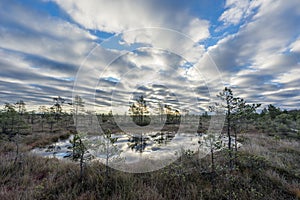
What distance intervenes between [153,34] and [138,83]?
14.5 ft

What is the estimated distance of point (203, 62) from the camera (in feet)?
20.1

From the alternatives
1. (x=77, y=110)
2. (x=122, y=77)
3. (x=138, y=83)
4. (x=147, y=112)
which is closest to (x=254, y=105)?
(x=122, y=77)

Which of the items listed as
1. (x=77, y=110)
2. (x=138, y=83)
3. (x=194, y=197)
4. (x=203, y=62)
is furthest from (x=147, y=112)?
(x=194, y=197)

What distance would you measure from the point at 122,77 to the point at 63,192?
269 inches

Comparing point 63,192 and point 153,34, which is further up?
point 153,34

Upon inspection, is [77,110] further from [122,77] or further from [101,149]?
[101,149]

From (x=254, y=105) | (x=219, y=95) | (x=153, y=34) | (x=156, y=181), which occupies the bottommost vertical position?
(x=156, y=181)

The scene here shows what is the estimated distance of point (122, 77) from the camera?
9.16 metres

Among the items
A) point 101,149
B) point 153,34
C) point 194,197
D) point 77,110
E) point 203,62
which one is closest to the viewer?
point 194,197

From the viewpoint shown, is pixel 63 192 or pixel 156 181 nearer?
pixel 63 192

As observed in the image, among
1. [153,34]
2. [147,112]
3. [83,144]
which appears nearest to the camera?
[83,144]

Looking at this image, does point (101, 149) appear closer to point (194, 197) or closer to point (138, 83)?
point (194, 197)

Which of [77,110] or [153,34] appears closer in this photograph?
[153,34]

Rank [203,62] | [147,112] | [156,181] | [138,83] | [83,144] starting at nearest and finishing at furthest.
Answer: [156,181]
[83,144]
[203,62]
[138,83]
[147,112]
